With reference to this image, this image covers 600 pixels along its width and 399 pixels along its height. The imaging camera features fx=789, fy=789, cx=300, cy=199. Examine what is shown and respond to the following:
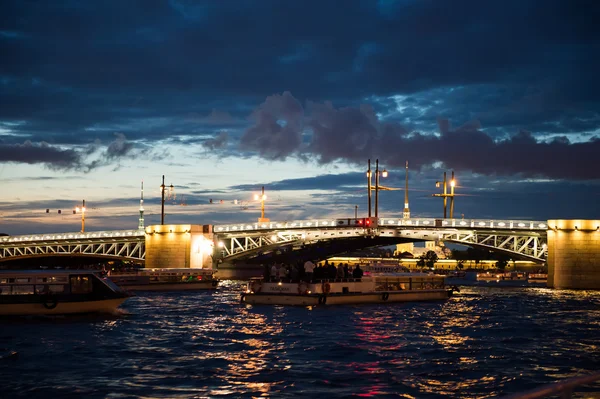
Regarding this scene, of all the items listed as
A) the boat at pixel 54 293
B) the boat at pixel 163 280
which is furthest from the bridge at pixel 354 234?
the boat at pixel 54 293

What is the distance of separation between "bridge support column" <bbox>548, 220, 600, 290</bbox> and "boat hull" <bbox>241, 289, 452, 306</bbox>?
23443 millimetres

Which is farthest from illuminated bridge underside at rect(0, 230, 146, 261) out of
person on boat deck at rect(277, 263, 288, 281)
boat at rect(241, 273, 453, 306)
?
person on boat deck at rect(277, 263, 288, 281)

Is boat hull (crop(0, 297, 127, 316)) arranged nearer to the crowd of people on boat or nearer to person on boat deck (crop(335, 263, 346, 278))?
the crowd of people on boat

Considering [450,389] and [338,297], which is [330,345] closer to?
[450,389]

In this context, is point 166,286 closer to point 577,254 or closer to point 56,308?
point 56,308

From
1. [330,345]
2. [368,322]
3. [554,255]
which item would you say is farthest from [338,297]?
[554,255]

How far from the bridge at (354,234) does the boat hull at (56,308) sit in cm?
4637

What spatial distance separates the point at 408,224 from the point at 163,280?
2735 cm

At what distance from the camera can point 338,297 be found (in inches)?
1961

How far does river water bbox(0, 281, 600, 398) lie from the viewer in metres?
21.0

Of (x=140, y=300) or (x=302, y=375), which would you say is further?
(x=140, y=300)

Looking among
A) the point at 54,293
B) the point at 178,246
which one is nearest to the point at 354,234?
the point at 178,246

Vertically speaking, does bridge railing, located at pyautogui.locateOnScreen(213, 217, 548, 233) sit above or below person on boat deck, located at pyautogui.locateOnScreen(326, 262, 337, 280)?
above

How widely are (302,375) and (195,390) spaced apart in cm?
380
